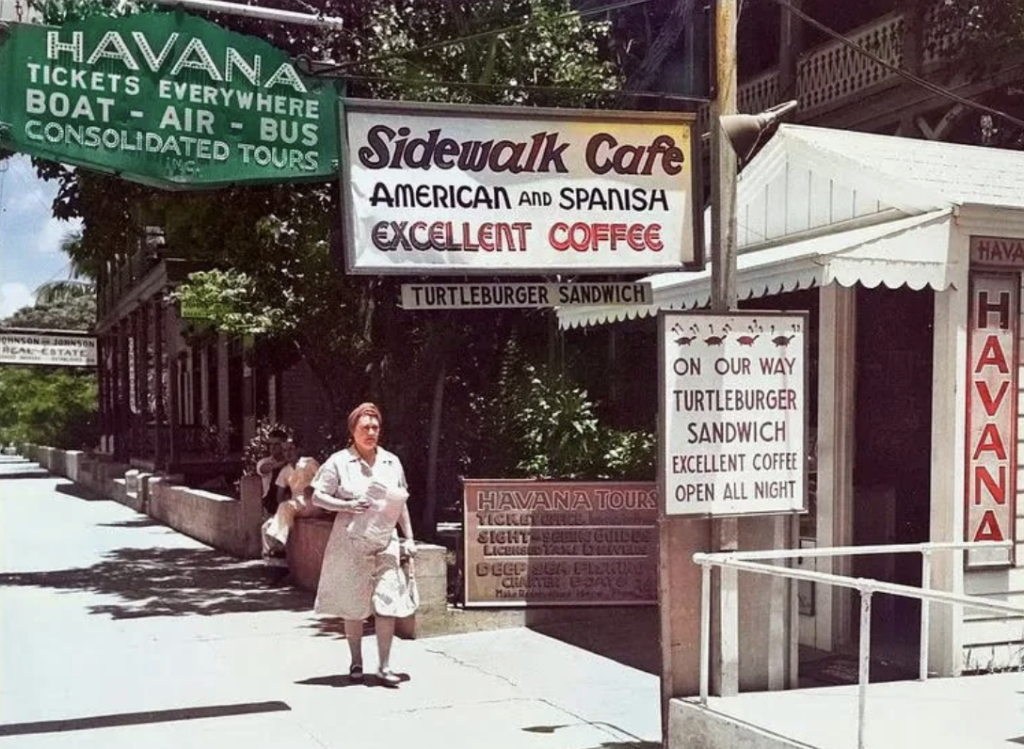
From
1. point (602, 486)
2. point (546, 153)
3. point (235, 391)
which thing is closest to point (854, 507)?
point (602, 486)

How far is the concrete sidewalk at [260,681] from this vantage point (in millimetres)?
6344

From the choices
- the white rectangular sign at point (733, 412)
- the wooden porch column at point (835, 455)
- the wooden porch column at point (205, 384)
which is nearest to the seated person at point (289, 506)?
the wooden porch column at point (835, 455)

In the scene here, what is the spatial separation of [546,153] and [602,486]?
12.7 feet

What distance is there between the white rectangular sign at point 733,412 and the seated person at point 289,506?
19.8ft

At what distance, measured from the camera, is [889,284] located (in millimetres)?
6738

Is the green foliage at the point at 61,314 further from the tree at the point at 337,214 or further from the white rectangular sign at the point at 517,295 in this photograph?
the white rectangular sign at the point at 517,295

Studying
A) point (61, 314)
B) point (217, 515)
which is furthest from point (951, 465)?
point (61, 314)

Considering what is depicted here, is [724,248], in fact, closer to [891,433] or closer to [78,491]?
[891,433]

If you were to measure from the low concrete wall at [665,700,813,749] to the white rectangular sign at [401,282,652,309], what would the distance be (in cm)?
215

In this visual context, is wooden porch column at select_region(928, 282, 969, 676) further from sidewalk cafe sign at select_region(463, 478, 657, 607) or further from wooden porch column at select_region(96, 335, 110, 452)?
wooden porch column at select_region(96, 335, 110, 452)

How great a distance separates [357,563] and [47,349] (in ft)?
117

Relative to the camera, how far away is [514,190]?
6.15 m

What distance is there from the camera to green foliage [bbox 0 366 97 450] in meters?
46.1

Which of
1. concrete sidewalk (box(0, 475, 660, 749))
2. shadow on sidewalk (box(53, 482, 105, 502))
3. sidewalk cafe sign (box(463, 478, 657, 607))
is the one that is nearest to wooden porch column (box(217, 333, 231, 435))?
shadow on sidewalk (box(53, 482, 105, 502))
